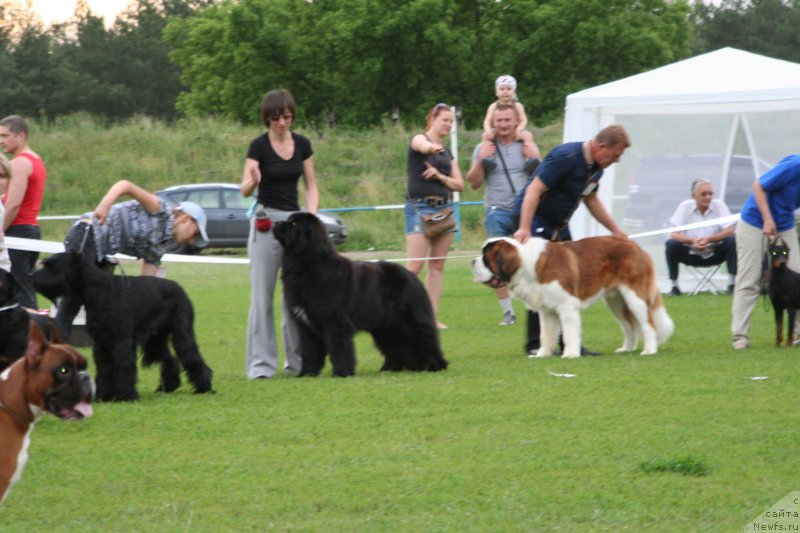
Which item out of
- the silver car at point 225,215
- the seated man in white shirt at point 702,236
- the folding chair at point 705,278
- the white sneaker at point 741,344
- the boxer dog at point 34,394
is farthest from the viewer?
the silver car at point 225,215

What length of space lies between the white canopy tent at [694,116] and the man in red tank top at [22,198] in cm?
756

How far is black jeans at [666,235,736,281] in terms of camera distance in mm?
14234

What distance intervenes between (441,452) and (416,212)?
4957mm

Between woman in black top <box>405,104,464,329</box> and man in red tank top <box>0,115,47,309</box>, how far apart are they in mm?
3410

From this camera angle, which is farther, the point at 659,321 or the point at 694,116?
the point at 694,116

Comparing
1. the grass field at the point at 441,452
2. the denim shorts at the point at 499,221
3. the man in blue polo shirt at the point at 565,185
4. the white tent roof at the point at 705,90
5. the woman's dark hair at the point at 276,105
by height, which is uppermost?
the white tent roof at the point at 705,90

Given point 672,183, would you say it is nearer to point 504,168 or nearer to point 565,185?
point 504,168

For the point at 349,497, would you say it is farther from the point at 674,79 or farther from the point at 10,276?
the point at 674,79

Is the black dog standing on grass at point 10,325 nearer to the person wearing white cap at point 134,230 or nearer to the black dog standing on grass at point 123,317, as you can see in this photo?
the black dog standing on grass at point 123,317

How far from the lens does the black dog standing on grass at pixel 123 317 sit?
23.1 feet

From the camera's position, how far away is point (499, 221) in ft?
35.0

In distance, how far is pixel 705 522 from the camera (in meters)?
4.54

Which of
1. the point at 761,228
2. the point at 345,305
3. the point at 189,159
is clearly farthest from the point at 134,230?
the point at 189,159

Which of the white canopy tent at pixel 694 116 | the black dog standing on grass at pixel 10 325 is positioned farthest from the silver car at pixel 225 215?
the black dog standing on grass at pixel 10 325
